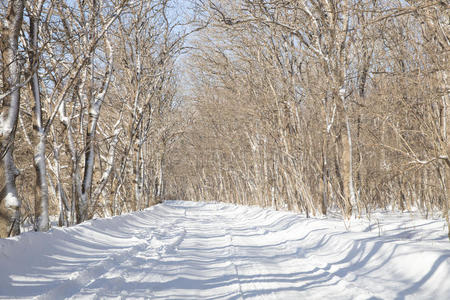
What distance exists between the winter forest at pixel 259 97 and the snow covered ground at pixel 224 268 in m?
1.14

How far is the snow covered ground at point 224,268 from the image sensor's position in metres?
4.46

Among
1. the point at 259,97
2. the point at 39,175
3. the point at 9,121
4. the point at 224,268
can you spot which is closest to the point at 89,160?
the point at 39,175

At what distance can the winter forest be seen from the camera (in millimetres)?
6914

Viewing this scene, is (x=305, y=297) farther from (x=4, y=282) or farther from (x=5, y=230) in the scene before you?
(x=5, y=230)

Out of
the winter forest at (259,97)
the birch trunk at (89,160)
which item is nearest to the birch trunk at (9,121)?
the winter forest at (259,97)

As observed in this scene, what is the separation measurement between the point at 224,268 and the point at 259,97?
12036 mm

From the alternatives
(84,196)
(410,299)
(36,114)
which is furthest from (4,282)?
(84,196)

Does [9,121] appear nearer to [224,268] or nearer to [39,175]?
[39,175]

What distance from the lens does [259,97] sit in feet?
55.9

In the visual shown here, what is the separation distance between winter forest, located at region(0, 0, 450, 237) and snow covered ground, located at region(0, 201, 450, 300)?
3.75 feet

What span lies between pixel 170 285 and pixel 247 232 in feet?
20.2

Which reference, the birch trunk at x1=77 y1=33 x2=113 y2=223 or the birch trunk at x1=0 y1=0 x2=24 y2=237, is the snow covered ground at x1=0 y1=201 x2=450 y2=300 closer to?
the birch trunk at x1=0 y1=0 x2=24 y2=237

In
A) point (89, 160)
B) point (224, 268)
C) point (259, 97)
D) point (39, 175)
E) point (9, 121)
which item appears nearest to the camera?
point (224, 268)

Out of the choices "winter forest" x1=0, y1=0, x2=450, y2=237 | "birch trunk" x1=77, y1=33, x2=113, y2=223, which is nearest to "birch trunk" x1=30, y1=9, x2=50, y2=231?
"winter forest" x1=0, y1=0, x2=450, y2=237
